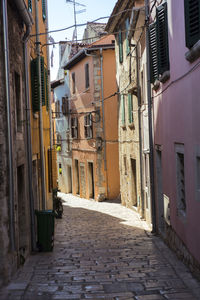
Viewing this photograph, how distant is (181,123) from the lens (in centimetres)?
887

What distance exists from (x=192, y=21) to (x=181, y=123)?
2257mm

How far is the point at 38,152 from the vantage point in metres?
13.5

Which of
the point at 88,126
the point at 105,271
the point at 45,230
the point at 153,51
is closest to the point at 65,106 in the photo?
the point at 88,126

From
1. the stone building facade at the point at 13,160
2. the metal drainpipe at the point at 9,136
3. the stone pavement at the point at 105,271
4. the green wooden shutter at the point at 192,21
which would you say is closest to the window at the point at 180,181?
the stone pavement at the point at 105,271

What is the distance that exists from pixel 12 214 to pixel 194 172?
131 inches

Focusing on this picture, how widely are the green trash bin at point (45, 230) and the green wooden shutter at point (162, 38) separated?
439 centimetres

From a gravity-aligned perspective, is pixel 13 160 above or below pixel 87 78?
below

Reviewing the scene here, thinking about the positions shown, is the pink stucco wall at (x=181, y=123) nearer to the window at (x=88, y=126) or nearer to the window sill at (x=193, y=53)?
the window sill at (x=193, y=53)

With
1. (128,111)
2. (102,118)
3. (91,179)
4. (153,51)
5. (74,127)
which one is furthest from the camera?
(74,127)

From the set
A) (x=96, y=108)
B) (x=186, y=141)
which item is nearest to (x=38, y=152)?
(x=186, y=141)

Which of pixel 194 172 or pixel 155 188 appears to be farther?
pixel 155 188

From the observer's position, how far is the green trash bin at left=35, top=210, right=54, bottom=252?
36.0 feet

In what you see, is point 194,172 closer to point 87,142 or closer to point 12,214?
point 12,214

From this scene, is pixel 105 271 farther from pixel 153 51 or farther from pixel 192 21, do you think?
pixel 153 51
